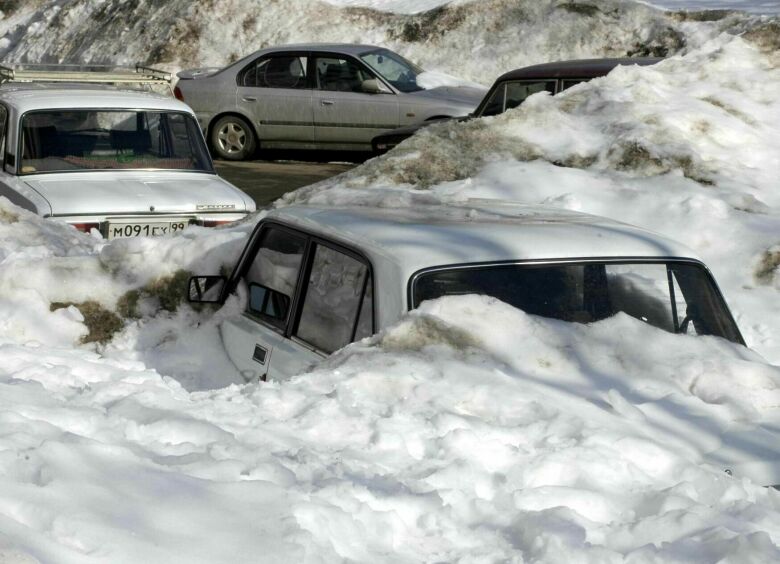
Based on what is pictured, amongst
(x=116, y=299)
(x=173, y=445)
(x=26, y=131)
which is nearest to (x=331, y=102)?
(x=26, y=131)

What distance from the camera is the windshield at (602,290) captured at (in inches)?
172

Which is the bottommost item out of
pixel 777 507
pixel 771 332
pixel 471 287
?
pixel 771 332

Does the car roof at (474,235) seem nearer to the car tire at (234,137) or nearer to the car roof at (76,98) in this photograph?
the car roof at (76,98)

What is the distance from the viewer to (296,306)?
484 cm

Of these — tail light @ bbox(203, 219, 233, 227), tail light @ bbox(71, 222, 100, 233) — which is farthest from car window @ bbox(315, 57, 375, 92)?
tail light @ bbox(71, 222, 100, 233)

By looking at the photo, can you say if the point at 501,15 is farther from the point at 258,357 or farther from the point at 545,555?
the point at 545,555

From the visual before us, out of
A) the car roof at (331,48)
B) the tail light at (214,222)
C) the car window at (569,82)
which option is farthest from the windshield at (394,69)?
the tail light at (214,222)

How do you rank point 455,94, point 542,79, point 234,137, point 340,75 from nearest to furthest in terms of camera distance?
point 542,79 < point 455,94 < point 340,75 < point 234,137

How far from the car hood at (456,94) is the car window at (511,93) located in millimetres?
2494

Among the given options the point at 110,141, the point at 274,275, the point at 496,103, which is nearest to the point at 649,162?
the point at 274,275

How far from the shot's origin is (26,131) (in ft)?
29.6

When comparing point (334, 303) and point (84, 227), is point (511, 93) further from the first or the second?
point (334, 303)

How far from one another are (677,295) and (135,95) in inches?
241

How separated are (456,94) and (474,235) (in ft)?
35.4
